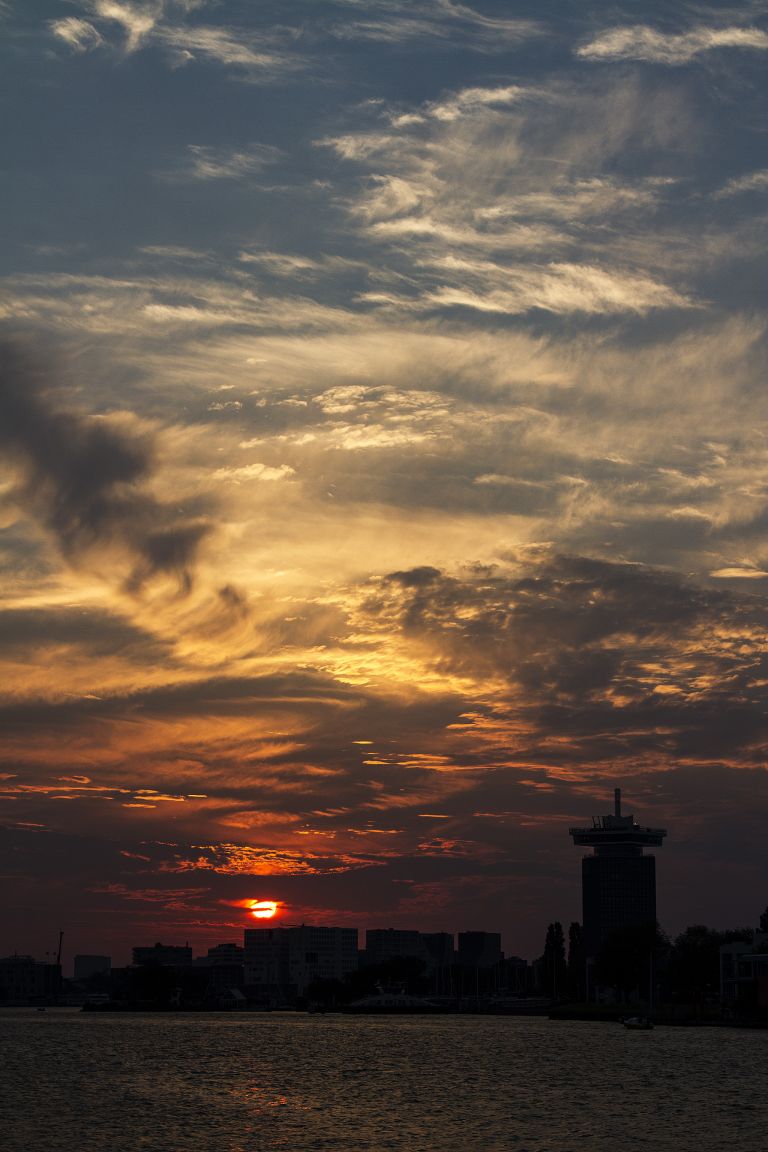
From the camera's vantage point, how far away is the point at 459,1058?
17688cm

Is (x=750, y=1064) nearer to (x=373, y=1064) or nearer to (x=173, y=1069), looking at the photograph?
(x=373, y=1064)

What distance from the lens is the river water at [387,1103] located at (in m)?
82.9

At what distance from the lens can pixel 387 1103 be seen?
357 feet

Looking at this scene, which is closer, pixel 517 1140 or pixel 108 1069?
pixel 517 1140

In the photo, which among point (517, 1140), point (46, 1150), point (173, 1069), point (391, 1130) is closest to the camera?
point (46, 1150)

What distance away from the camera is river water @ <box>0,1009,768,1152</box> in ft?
272

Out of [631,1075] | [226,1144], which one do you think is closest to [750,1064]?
[631,1075]

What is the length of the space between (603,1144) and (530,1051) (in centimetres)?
11458

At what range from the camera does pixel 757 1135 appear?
86000 millimetres

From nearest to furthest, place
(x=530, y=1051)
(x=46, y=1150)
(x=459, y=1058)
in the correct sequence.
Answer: (x=46, y=1150)
(x=459, y=1058)
(x=530, y=1051)

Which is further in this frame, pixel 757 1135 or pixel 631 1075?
pixel 631 1075

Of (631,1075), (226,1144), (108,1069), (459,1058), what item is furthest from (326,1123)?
(459,1058)

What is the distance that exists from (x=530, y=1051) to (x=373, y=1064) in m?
35.3

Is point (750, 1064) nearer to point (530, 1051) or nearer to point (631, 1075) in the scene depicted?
point (631, 1075)
